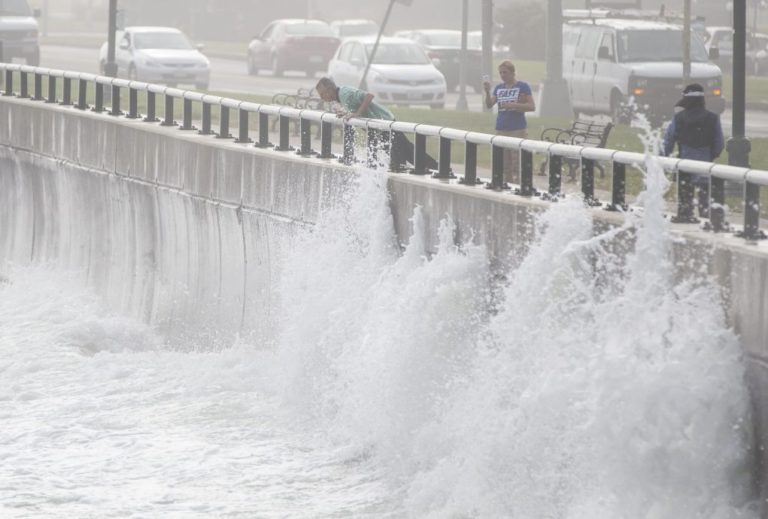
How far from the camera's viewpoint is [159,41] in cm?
4588

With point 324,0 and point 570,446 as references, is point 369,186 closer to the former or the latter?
point 570,446

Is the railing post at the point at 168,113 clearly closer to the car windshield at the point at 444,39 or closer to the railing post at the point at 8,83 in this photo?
the railing post at the point at 8,83

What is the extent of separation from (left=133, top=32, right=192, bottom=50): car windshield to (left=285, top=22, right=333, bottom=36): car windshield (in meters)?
6.83

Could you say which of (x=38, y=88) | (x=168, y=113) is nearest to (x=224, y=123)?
(x=168, y=113)

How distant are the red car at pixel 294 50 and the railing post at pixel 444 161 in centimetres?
3830

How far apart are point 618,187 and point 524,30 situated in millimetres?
53623

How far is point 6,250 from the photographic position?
25.3m

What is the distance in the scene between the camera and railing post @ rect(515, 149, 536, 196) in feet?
41.2

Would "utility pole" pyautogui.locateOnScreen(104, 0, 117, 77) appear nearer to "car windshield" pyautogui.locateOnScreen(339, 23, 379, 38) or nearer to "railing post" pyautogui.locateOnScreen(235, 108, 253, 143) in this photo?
"railing post" pyautogui.locateOnScreen(235, 108, 253, 143)

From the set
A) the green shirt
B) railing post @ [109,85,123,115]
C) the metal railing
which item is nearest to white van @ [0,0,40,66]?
railing post @ [109,85,123,115]

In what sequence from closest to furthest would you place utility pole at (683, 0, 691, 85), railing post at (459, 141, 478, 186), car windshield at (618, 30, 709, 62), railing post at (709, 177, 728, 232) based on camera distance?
railing post at (709, 177, 728, 232), railing post at (459, 141, 478, 186), utility pole at (683, 0, 691, 85), car windshield at (618, 30, 709, 62)

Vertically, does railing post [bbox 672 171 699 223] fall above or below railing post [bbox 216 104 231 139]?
below

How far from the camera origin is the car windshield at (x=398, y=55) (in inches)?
1558

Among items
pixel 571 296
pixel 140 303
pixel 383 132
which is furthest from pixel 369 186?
→ pixel 140 303
